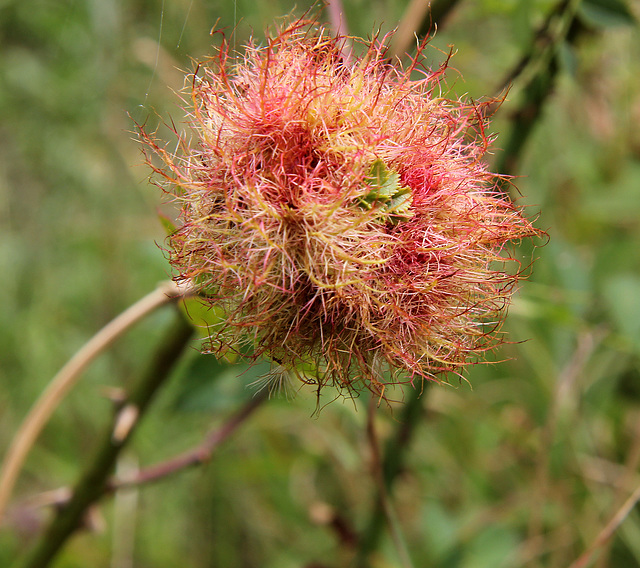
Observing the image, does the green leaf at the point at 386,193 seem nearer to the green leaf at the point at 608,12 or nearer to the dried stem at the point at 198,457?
the dried stem at the point at 198,457

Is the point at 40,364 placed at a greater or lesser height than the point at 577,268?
lesser

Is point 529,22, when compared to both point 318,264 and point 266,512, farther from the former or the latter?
point 266,512

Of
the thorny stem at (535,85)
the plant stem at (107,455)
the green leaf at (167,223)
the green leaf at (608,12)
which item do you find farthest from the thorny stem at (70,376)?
the green leaf at (608,12)

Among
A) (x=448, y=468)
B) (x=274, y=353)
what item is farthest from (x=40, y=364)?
(x=274, y=353)

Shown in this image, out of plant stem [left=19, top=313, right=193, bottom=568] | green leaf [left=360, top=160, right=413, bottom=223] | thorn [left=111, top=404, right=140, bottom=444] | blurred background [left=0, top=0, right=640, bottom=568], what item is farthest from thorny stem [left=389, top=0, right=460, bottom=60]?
thorn [left=111, top=404, right=140, bottom=444]

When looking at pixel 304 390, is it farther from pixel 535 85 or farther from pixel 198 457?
pixel 535 85

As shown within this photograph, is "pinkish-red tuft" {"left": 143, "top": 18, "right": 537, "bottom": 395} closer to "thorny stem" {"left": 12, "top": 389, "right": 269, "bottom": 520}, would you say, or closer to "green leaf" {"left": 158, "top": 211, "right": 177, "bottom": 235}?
"green leaf" {"left": 158, "top": 211, "right": 177, "bottom": 235}

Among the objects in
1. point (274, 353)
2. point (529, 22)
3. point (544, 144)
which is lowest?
point (274, 353)

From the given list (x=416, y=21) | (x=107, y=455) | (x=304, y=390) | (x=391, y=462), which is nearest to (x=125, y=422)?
(x=107, y=455)
